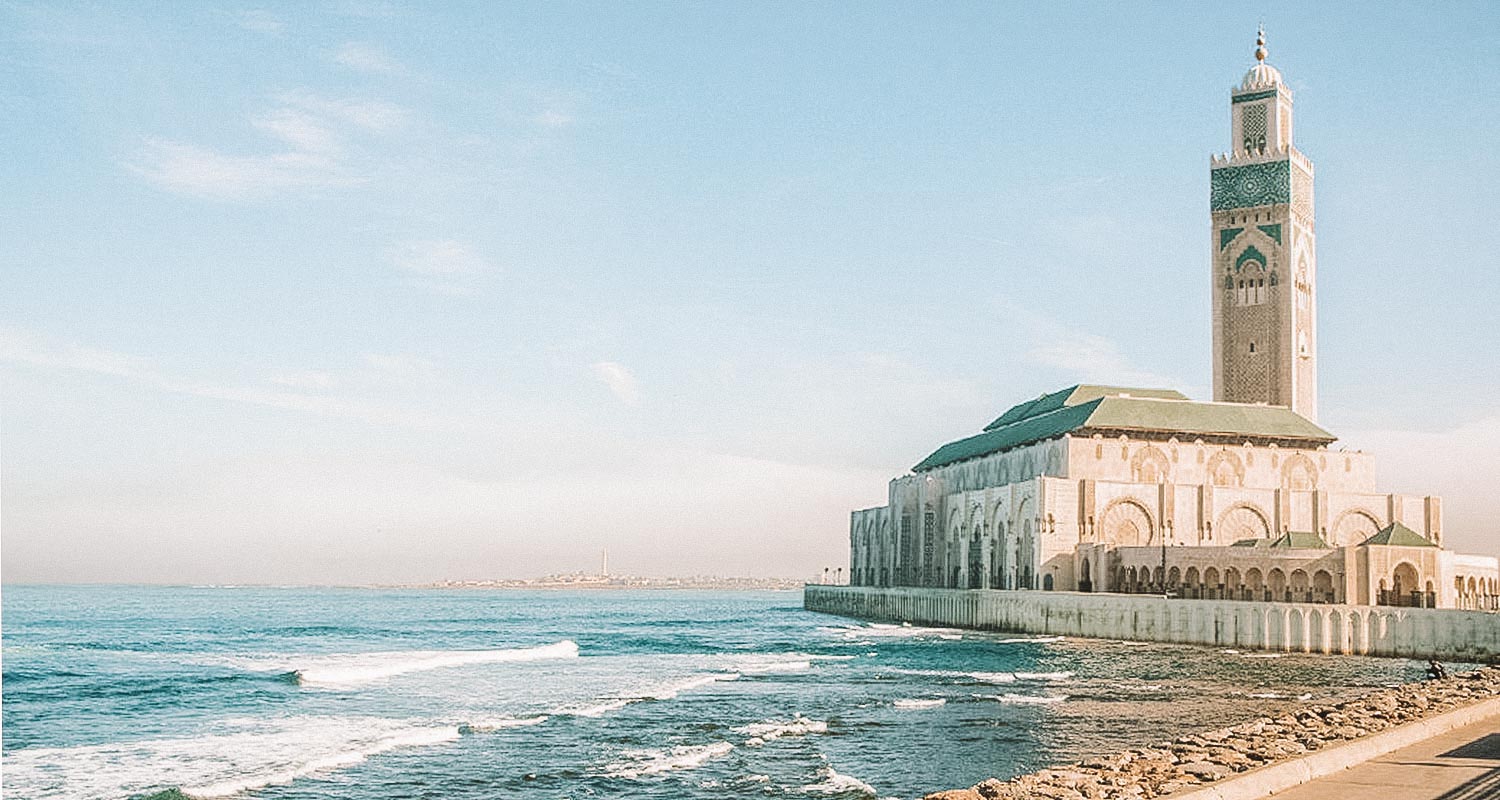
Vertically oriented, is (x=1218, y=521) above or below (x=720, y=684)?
above

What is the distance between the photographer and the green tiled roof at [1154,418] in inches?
3575

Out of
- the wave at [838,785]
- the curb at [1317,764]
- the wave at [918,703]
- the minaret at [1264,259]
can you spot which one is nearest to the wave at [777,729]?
the wave at [918,703]

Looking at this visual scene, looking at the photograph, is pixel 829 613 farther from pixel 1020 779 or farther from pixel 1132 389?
pixel 1020 779

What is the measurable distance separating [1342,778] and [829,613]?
11108 cm

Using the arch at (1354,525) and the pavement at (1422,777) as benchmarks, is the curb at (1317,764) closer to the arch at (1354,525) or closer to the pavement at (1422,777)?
the pavement at (1422,777)

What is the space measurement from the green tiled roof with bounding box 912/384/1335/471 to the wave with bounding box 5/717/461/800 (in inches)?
2496

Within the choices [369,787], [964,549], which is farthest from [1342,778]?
[964,549]

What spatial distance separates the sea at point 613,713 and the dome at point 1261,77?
53805 mm

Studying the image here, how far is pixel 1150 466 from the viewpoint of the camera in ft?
297

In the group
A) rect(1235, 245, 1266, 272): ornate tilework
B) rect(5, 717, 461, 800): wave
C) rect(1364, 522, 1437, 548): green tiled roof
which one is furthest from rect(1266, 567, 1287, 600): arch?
rect(5, 717, 461, 800): wave

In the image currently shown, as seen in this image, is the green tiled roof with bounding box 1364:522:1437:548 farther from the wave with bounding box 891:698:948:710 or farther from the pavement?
the pavement

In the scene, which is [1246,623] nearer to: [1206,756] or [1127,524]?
[1127,524]

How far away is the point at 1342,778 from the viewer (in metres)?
18.0

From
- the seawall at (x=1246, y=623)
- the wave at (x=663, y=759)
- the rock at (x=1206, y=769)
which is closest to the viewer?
the rock at (x=1206, y=769)
